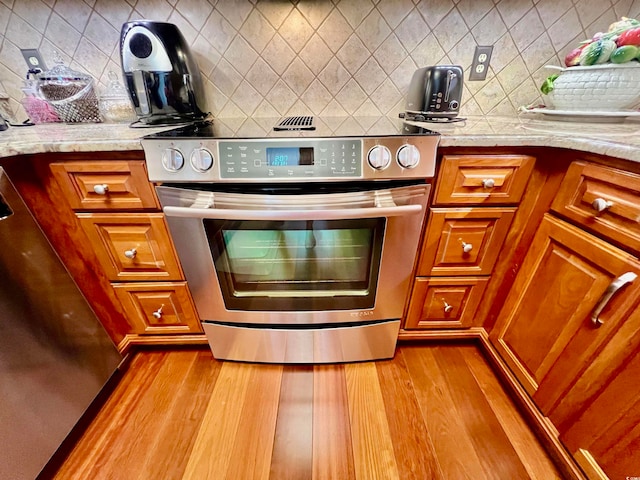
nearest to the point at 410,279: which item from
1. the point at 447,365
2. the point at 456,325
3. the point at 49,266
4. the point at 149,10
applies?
the point at 456,325

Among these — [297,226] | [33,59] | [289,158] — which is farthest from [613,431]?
[33,59]

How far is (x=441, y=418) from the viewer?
956 millimetres

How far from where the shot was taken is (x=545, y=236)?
0.82 meters

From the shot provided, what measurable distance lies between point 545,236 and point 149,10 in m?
1.72

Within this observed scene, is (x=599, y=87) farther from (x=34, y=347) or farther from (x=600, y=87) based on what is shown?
(x=34, y=347)

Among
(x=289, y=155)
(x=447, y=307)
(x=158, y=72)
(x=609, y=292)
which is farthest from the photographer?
(x=447, y=307)

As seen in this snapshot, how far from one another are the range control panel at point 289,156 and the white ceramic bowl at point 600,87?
668 mm

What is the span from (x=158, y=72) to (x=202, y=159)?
1.69 ft

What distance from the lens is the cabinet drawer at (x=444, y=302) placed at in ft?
3.33

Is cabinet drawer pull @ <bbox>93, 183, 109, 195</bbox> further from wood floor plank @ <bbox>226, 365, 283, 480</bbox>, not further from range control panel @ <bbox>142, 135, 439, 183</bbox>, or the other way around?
wood floor plank @ <bbox>226, 365, 283, 480</bbox>

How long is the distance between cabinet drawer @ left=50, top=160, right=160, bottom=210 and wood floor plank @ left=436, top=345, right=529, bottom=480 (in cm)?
127

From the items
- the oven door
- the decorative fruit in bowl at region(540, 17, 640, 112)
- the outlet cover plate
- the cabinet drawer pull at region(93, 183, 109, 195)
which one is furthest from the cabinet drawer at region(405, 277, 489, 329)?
the outlet cover plate

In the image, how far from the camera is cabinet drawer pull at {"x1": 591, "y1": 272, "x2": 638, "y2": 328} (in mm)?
599

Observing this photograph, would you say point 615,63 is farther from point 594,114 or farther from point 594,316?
point 594,316
